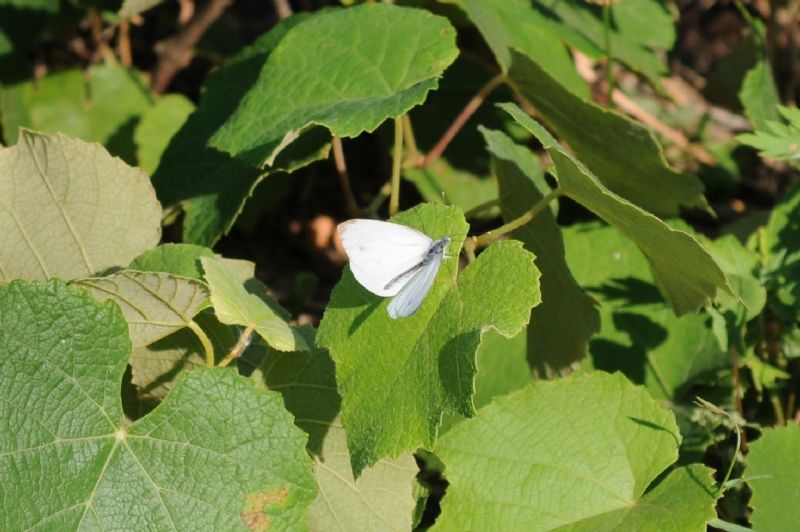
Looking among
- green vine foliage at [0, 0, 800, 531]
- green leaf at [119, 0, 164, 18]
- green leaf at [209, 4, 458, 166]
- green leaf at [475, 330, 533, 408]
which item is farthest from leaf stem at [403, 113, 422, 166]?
green leaf at [119, 0, 164, 18]

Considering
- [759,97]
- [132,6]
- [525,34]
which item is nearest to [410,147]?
[525,34]

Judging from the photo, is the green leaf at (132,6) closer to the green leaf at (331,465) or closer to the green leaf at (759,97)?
the green leaf at (331,465)

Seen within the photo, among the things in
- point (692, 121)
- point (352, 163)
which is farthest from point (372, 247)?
point (692, 121)

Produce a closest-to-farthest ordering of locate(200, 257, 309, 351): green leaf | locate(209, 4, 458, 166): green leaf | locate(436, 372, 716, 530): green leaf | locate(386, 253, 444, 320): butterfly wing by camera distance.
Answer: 1. locate(386, 253, 444, 320): butterfly wing
2. locate(200, 257, 309, 351): green leaf
3. locate(436, 372, 716, 530): green leaf
4. locate(209, 4, 458, 166): green leaf

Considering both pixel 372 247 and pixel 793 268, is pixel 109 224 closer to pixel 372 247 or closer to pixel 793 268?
pixel 372 247

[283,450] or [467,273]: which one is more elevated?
[467,273]

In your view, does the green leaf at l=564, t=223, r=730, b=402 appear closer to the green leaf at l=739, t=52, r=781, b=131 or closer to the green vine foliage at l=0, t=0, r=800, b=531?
the green vine foliage at l=0, t=0, r=800, b=531

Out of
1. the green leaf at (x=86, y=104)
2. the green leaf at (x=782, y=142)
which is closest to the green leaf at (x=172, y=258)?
the green leaf at (x=782, y=142)
